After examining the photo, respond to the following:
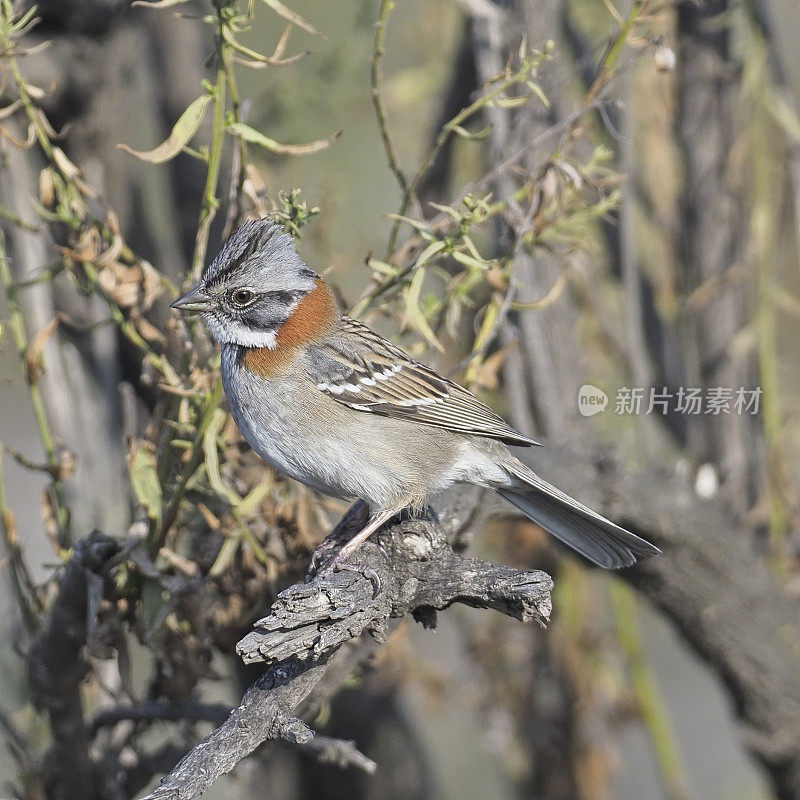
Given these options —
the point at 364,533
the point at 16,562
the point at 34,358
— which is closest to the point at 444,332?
the point at 364,533

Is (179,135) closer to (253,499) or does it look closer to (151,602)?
(253,499)

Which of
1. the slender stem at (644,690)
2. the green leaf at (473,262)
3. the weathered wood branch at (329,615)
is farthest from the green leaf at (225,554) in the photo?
the slender stem at (644,690)

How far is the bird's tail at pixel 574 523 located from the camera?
3.14 m

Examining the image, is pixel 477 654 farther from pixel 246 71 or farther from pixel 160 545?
pixel 246 71

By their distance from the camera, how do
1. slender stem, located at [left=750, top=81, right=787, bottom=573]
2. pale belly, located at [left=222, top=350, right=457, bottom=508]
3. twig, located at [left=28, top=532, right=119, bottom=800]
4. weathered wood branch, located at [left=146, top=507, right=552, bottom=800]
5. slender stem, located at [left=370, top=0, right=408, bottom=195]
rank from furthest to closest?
slender stem, located at [left=750, top=81, right=787, bottom=573], pale belly, located at [left=222, top=350, right=457, bottom=508], twig, located at [left=28, top=532, right=119, bottom=800], slender stem, located at [left=370, top=0, right=408, bottom=195], weathered wood branch, located at [left=146, top=507, right=552, bottom=800]

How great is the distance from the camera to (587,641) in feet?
16.8

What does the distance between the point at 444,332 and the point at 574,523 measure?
1476 mm

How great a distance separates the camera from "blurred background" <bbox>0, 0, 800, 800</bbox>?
292 centimetres

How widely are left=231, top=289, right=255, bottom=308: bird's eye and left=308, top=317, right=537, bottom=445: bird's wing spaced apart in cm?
28

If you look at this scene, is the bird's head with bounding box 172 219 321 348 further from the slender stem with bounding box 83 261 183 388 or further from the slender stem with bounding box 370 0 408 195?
the slender stem with bounding box 370 0 408 195

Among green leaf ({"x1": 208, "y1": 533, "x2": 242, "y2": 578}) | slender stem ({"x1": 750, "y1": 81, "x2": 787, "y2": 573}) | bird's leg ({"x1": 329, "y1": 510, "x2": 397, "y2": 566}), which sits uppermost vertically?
green leaf ({"x1": 208, "y1": 533, "x2": 242, "y2": 578})

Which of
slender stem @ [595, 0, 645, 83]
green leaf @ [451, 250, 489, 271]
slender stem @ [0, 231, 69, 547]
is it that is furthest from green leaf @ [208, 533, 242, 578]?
slender stem @ [595, 0, 645, 83]

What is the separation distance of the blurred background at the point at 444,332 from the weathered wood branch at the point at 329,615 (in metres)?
0.55

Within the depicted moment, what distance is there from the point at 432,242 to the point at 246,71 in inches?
140
